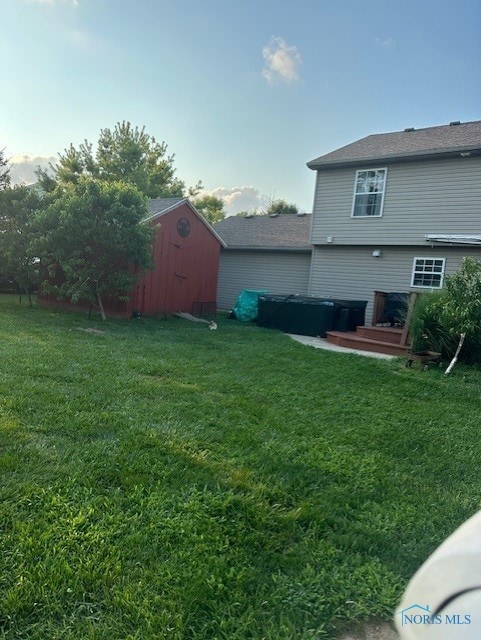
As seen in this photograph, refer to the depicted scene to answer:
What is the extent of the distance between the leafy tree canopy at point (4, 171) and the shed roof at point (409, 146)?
366 inches

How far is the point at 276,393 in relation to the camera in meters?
4.72

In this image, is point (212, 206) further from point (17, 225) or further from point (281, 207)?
point (17, 225)

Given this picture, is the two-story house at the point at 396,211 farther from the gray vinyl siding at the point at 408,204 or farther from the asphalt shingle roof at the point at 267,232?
the asphalt shingle roof at the point at 267,232

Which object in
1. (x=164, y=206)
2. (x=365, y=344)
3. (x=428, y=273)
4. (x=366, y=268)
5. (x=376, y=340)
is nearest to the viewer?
(x=365, y=344)

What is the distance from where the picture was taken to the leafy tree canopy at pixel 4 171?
39.7ft

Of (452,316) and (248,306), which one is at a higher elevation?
(452,316)

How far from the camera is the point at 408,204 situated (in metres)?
11.1

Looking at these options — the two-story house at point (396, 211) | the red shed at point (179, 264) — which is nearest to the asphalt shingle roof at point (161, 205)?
the red shed at point (179, 264)

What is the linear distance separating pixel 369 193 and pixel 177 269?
20.6ft

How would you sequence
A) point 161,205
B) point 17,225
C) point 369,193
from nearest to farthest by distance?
point 17,225 < point 369,193 < point 161,205

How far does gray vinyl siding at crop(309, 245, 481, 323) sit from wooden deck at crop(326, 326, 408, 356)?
295cm

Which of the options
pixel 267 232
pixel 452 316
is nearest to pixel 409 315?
pixel 452 316

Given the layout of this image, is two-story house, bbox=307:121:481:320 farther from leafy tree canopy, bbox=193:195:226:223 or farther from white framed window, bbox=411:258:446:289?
leafy tree canopy, bbox=193:195:226:223

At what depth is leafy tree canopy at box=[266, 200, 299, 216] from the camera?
30.5 m
